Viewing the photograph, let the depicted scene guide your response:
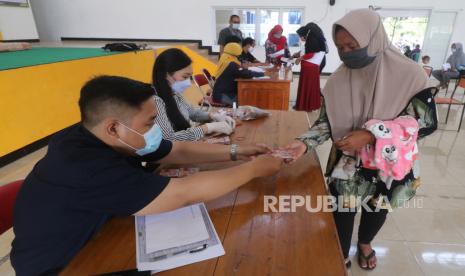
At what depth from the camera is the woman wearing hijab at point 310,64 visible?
13.0 ft

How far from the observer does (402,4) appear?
674 cm

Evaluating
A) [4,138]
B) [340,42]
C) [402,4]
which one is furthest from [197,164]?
[402,4]

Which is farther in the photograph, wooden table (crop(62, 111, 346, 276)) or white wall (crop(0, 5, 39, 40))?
white wall (crop(0, 5, 39, 40))

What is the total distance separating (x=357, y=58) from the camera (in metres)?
1.01

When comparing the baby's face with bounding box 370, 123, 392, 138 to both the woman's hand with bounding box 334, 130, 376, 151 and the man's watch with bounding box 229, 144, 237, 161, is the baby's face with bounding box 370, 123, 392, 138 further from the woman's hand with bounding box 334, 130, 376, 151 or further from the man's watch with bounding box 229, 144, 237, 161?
the man's watch with bounding box 229, 144, 237, 161

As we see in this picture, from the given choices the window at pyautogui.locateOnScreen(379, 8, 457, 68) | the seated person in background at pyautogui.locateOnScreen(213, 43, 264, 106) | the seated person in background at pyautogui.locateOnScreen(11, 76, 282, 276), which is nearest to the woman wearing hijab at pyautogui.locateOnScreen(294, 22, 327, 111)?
the seated person in background at pyautogui.locateOnScreen(213, 43, 264, 106)

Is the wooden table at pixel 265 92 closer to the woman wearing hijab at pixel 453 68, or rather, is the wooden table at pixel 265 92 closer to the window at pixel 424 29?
the woman wearing hijab at pixel 453 68

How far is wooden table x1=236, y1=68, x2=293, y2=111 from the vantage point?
3202mm

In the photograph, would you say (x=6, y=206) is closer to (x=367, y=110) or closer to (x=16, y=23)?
(x=367, y=110)

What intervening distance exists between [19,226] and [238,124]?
1.17 meters

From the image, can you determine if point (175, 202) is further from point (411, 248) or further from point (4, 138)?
point (4, 138)

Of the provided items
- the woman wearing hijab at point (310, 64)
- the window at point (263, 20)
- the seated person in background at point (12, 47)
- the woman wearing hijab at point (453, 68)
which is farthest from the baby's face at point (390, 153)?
the window at point (263, 20)

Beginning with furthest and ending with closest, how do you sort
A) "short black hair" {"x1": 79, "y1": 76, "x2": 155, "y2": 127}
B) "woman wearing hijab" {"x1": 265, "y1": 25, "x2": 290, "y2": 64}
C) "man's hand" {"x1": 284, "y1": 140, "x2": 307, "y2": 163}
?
"woman wearing hijab" {"x1": 265, "y1": 25, "x2": 290, "y2": 64}
"man's hand" {"x1": 284, "y1": 140, "x2": 307, "y2": 163}
"short black hair" {"x1": 79, "y1": 76, "x2": 155, "y2": 127}

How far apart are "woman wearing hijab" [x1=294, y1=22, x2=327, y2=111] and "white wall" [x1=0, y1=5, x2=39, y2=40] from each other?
22.1 ft
